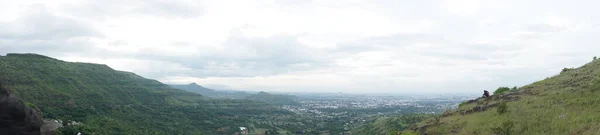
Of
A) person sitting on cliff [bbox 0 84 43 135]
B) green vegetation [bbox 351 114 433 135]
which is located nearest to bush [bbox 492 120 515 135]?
person sitting on cliff [bbox 0 84 43 135]

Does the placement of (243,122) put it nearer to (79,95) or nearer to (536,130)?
(79,95)

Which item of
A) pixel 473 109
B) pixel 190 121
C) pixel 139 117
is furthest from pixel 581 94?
pixel 190 121

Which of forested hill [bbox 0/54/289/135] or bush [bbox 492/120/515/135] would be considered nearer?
bush [bbox 492/120/515/135]

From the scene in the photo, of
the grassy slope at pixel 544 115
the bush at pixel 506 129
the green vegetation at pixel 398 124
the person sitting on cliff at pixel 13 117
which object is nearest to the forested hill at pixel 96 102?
the person sitting on cliff at pixel 13 117

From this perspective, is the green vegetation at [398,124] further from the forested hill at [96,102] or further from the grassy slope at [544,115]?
the forested hill at [96,102]

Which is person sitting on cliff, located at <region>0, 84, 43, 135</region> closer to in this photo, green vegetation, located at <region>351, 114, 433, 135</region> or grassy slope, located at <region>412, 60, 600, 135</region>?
grassy slope, located at <region>412, 60, 600, 135</region>
